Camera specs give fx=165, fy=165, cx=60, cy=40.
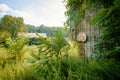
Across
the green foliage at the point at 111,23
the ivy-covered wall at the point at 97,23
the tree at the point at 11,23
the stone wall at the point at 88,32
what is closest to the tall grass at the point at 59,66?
the green foliage at the point at 111,23

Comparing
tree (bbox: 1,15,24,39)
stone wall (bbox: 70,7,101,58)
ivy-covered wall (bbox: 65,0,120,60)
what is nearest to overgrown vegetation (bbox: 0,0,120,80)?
ivy-covered wall (bbox: 65,0,120,60)

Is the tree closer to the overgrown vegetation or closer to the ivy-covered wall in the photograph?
the ivy-covered wall

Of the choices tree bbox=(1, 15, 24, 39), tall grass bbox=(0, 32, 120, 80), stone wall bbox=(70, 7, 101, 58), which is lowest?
tall grass bbox=(0, 32, 120, 80)

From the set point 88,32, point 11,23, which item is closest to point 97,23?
point 88,32

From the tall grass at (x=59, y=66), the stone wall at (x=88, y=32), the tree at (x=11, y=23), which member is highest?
the tree at (x=11, y=23)

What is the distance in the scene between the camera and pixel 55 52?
12.3ft

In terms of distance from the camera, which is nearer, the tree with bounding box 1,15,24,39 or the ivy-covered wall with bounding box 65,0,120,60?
the ivy-covered wall with bounding box 65,0,120,60

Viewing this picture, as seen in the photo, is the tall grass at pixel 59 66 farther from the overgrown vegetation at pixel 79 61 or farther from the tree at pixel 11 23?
the tree at pixel 11 23

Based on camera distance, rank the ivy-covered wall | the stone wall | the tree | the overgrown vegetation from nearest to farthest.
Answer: the overgrown vegetation, the ivy-covered wall, the stone wall, the tree

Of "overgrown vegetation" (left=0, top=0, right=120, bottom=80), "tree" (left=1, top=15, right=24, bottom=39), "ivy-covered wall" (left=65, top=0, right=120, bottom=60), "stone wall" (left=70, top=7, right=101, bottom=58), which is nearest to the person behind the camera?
"overgrown vegetation" (left=0, top=0, right=120, bottom=80)

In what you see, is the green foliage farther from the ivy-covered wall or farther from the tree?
the tree

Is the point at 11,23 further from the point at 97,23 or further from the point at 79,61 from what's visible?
the point at 97,23

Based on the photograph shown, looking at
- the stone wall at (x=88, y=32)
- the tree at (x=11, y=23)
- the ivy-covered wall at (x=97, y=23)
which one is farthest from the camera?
the tree at (x=11, y=23)

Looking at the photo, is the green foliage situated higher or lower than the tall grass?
higher
